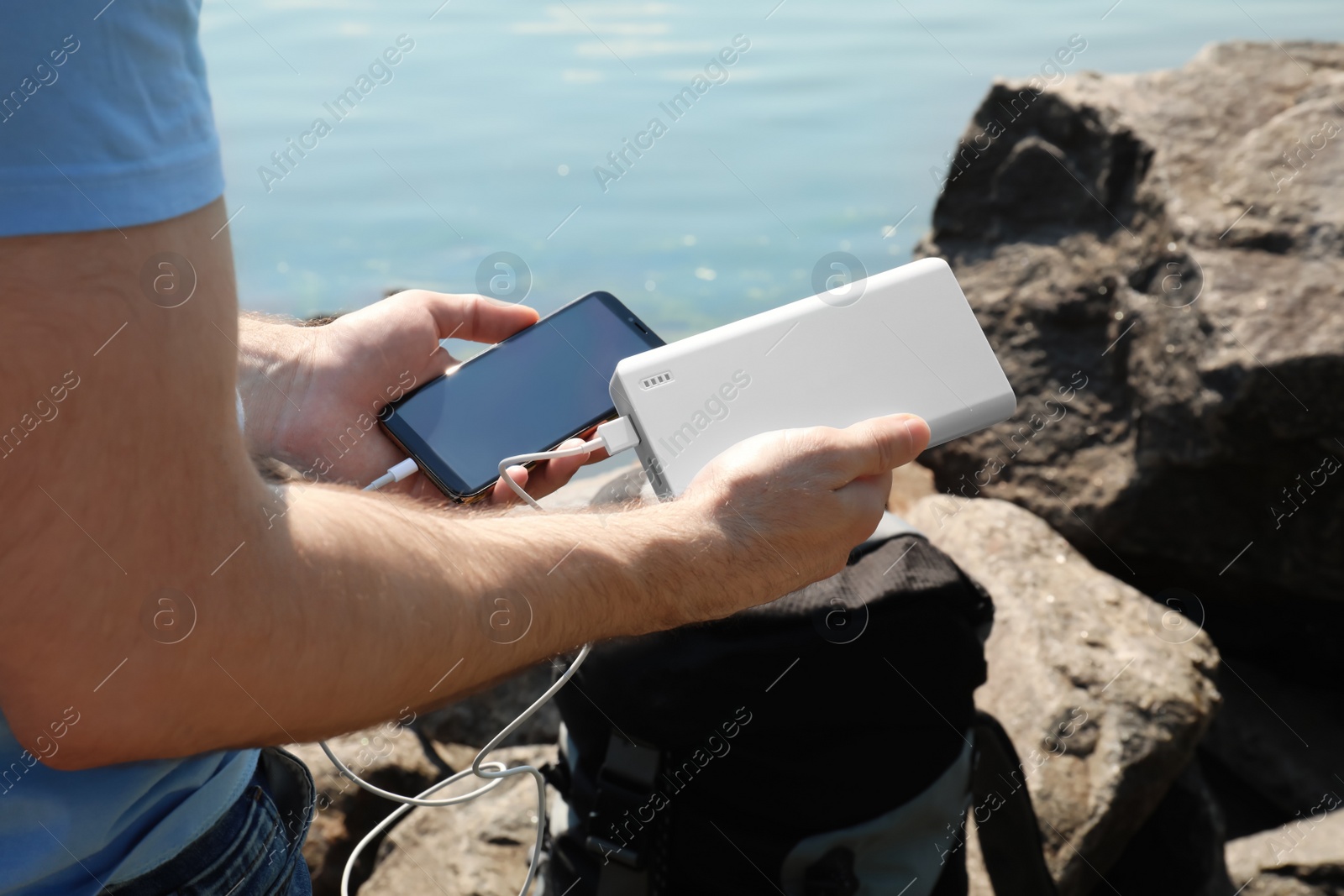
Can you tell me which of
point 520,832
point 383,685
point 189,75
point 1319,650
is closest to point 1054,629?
point 1319,650

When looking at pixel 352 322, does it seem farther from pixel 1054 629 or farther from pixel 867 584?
pixel 1054 629

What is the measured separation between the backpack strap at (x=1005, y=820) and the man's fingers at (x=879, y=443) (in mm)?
553

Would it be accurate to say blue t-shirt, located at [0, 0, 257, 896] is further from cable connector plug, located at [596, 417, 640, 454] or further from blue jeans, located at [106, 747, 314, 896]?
cable connector plug, located at [596, 417, 640, 454]

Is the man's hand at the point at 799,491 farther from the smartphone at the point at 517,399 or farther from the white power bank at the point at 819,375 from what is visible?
the smartphone at the point at 517,399

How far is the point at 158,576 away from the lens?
560 mm

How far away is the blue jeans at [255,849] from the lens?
2.53 ft

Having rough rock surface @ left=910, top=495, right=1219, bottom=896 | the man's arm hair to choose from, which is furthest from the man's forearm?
rough rock surface @ left=910, top=495, right=1219, bottom=896

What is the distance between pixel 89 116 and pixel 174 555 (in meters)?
0.24

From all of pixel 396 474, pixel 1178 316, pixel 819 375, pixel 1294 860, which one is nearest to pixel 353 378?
pixel 396 474

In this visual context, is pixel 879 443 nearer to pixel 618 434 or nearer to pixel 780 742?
pixel 618 434

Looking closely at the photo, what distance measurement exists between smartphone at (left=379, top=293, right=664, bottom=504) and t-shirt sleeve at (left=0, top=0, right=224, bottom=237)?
715mm

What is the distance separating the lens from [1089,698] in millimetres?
1687

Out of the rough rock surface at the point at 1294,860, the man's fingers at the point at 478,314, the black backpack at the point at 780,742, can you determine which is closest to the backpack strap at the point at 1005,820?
the black backpack at the point at 780,742

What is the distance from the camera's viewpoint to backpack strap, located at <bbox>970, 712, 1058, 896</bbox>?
142cm
